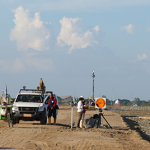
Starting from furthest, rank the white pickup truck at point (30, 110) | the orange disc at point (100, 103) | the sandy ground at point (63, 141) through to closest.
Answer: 1. the white pickup truck at point (30, 110)
2. the orange disc at point (100, 103)
3. the sandy ground at point (63, 141)

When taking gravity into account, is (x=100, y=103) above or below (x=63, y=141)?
above

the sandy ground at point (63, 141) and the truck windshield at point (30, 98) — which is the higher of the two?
the truck windshield at point (30, 98)

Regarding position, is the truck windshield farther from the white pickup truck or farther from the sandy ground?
the sandy ground

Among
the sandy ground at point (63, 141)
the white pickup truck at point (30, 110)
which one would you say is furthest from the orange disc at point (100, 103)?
the white pickup truck at point (30, 110)

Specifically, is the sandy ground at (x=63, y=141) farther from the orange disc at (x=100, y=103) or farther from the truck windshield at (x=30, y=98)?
the truck windshield at (x=30, y=98)

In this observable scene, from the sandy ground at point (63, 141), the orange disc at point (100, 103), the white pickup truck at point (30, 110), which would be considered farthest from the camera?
the white pickup truck at point (30, 110)

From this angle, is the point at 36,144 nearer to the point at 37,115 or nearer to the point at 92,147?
the point at 92,147

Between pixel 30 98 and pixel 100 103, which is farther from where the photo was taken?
pixel 30 98

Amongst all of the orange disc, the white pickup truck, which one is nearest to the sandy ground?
the orange disc

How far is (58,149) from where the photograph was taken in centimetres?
1224

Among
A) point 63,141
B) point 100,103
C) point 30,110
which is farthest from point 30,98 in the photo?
point 63,141

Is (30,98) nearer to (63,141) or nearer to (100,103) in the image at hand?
(100,103)

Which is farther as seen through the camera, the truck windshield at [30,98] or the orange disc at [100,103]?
the truck windshield at [30,98]

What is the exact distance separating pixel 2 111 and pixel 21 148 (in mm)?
8299
